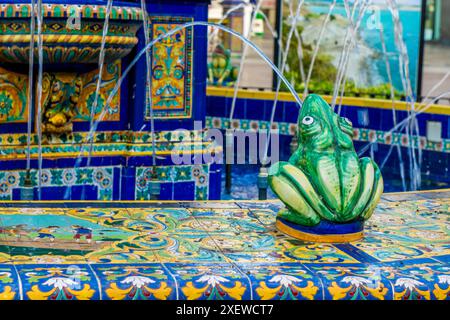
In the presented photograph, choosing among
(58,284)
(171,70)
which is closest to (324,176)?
(58,284)

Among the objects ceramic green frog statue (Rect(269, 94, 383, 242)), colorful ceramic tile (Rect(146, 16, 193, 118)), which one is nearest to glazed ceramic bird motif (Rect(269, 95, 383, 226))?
ceramic green frog statue (Rect(269, 94, 383, 242))

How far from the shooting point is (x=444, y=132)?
10570 mm

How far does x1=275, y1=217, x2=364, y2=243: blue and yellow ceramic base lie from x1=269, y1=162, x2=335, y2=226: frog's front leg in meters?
0.05

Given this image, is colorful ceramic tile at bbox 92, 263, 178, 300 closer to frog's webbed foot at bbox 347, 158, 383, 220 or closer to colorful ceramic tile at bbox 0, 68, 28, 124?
frog's webbed foot at bbox 347, 158, 383, 220

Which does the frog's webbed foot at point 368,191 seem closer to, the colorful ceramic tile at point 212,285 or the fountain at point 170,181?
the fountain at point 170,181

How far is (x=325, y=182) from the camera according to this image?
5633mm

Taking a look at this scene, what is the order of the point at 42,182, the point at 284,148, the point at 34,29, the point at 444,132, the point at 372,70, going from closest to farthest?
the point at 34,29 < the point at 42,182 < the point at 444,132 < the point at 284,148 < the point at 372,70

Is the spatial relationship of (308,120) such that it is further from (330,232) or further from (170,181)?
(170,181)

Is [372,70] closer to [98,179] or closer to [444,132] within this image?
[444,132]

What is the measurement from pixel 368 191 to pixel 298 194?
0.37 meters
